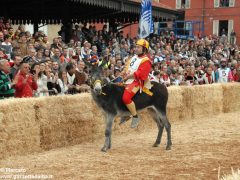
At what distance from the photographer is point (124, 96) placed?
10773 mm

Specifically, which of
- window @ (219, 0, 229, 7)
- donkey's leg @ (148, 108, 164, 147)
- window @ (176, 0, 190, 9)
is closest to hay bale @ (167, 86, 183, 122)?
donkey's leg @ (148, 108, 164, 147)

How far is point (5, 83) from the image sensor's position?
403 inches

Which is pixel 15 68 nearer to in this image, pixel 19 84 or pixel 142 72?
pixel 19 84

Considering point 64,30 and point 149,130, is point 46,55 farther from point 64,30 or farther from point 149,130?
point 64,30

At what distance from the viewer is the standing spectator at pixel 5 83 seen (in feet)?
33.6

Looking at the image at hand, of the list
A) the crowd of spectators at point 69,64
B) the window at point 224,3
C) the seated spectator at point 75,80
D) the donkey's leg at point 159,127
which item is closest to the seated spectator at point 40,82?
the crowd of spectators at point 69,64

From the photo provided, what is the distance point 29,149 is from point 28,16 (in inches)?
758

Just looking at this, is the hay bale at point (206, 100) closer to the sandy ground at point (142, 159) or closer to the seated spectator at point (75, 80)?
the sandy ground at point (142, 159)

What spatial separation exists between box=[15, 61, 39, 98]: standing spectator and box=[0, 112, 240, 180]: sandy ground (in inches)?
60.9

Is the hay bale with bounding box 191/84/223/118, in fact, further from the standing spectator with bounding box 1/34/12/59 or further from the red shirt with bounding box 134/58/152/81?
the standing spectator with bounding box 1/34/12/59

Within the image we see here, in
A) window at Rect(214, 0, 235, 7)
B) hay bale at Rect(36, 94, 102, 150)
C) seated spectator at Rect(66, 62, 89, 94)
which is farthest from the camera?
window at Rect(214, 0, 235, 7)

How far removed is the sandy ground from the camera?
27.5 feet

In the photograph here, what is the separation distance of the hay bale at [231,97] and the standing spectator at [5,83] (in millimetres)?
10829

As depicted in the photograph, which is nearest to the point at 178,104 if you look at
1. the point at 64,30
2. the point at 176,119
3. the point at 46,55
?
the point at 176,119
